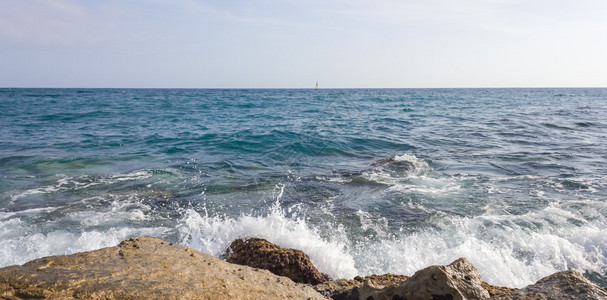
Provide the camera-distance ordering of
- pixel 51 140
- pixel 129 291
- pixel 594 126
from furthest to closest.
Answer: pixel 594 126 < pixel 51 140 < pixel 129 291

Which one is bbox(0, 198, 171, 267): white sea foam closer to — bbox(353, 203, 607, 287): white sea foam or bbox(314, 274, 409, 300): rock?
bbox(314, 274, 409, 300): rock

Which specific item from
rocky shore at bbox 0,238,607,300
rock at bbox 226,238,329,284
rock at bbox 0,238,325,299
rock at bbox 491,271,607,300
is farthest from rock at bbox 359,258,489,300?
rock at bbox 226,238,329,284

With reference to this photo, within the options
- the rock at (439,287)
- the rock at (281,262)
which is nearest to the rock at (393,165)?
the rock at (281,262)

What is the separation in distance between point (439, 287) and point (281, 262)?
1.87 metres

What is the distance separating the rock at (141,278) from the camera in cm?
232

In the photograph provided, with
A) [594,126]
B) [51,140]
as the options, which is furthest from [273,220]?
[594,126]

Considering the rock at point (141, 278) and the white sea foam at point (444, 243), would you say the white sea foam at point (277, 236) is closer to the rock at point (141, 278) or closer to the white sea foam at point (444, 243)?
the white sea foam at point (444, 243)

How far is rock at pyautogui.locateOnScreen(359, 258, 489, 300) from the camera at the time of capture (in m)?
2.56

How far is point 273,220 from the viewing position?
595cm

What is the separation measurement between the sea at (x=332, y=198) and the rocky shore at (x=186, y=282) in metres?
1.88

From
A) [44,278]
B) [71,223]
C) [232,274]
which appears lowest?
[71,223]

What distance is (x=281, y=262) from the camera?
3.97m

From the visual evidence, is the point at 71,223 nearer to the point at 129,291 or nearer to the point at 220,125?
the point at 129,291

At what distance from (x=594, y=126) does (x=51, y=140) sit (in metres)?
25.0
